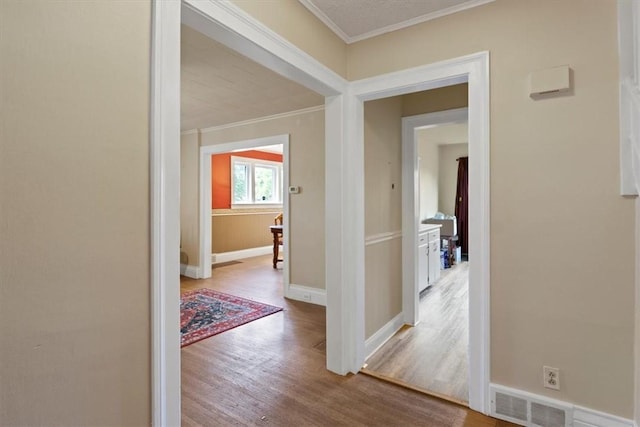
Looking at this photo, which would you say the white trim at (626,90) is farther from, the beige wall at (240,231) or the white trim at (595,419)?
the beige wall at (240,231)

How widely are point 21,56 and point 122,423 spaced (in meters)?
1.14

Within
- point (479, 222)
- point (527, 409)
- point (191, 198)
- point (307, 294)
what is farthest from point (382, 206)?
point (191, 198)

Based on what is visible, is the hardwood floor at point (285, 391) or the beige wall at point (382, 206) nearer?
the hardwood floor at point (285, 391)

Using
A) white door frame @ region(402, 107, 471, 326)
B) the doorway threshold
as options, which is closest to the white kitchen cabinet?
white door frame @ region(402, 107, 471, 326)

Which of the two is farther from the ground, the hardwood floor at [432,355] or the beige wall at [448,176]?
the beige wall at [448,176]

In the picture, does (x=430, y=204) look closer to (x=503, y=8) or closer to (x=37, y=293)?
(x=503, y=8)

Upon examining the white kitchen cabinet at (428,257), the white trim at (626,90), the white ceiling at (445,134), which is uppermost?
the white ceiling at (445,134)

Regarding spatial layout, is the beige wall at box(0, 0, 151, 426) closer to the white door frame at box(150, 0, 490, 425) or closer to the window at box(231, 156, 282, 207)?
the white door frame at box(150, 0, 490, 425)

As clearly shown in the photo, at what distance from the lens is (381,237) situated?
111 inches

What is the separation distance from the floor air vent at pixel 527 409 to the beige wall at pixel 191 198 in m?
4.54

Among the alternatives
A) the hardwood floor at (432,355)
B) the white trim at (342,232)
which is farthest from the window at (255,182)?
the white trim at (342,232)

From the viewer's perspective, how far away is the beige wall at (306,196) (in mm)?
3998

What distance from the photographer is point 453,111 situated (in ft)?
9.50

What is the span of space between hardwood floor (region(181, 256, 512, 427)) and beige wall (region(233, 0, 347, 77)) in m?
2.17
